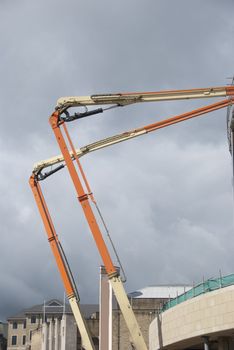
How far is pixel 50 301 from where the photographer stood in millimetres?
149750

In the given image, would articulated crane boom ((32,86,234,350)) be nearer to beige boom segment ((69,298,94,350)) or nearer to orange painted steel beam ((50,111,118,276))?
orange painted steel beam ((50,111,118,276))

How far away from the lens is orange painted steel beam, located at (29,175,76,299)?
40781 millimetres

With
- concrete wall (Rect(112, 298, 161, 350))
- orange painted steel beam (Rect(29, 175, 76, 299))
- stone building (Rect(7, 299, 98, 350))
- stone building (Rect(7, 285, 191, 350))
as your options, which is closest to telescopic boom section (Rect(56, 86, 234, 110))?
orange painted steel beam (Rect(29, 175, 76, 299))

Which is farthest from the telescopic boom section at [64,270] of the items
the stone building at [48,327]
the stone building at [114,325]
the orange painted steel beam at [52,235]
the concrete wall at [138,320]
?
the stone building at [48,327]

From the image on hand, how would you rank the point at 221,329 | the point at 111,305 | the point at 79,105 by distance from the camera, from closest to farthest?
1. the point at 221,329
2. the point at 79,105
3. the point at 111,305

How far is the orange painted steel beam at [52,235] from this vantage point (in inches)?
1606

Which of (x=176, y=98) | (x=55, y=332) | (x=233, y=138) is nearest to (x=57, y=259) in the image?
(x=176, y=98)

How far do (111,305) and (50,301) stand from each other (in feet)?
269

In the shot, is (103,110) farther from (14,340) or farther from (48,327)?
(14,340)

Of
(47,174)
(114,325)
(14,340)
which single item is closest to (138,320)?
(114,325)

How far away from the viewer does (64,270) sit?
41094 millimetres

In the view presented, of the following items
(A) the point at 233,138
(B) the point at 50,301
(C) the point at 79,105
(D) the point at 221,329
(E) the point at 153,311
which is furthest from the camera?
(B) the point at 50,301

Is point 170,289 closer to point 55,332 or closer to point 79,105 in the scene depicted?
point 55,332

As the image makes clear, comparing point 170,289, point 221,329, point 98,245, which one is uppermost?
point 170,289
